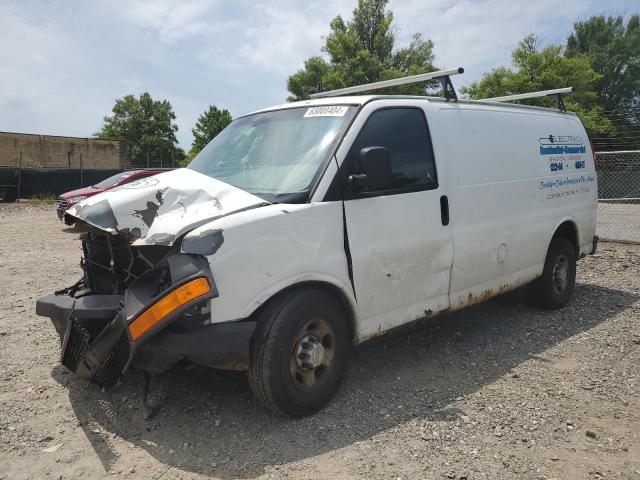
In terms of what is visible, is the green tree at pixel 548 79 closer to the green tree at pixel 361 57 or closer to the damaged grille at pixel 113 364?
the green tree at pixel 361 57

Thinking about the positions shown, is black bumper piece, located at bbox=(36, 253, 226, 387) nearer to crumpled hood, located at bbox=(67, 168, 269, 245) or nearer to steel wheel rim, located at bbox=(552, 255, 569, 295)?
crumpled hood, located at bbox=(67, 168, 269, 245)

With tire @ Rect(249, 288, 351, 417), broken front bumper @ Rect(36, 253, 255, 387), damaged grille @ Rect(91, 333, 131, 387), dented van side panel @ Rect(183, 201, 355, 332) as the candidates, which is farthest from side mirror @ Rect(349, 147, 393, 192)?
damaged grille @ Rect(91, 333, 131, 387)

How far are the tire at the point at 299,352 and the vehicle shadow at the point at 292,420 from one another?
18 cm

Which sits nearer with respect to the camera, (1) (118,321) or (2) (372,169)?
(1) (118,321)

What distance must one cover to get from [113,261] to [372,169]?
6.14ft

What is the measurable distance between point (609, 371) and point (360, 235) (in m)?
2.38

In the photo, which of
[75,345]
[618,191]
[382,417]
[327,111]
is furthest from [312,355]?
[618,191]

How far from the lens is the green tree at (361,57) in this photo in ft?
133

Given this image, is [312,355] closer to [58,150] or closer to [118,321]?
[118,321]

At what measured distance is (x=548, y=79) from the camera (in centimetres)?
3325

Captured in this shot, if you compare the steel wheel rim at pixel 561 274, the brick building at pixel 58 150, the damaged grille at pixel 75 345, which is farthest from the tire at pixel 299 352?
the brick building at pixel 58 150

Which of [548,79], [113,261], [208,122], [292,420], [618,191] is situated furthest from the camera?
[208,122]

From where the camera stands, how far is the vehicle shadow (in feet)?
9.99

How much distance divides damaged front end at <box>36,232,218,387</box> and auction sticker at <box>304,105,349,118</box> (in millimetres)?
1474
